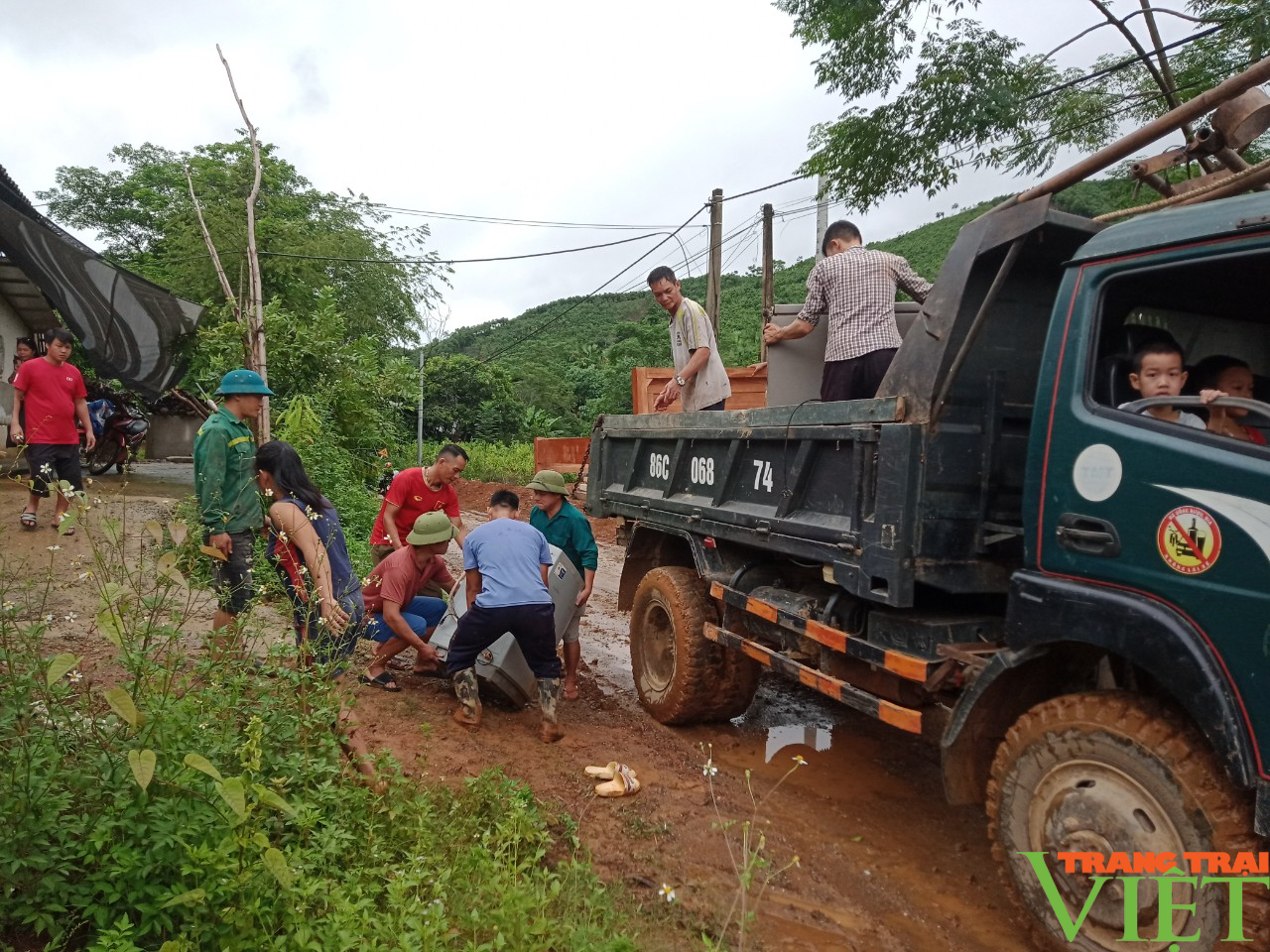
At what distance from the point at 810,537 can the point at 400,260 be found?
76.8 feet

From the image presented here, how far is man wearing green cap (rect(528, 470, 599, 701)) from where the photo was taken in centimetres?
554

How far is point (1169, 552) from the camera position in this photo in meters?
2.39

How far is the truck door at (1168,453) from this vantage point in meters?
2.22

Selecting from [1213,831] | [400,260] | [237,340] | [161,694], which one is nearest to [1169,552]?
[1213,831]

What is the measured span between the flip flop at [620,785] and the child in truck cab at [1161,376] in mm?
2675

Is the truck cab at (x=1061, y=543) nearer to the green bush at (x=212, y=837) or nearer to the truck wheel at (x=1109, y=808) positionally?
the truck wheel at (x=1109, y=808)

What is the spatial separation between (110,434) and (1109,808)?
42.6ft

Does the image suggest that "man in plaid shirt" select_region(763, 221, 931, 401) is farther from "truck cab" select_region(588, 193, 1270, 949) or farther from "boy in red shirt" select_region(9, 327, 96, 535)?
"boy in red shirt" select_region(9, 327, 96, 535)

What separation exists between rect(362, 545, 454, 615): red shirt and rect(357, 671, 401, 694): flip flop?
41 centimetres

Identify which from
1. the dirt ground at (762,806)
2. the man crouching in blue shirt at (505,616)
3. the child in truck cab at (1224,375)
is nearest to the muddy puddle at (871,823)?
the dirt ground at (762,806)

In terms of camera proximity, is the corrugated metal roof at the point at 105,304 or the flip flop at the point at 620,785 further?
the corrugated metal roof at the point at 105,304

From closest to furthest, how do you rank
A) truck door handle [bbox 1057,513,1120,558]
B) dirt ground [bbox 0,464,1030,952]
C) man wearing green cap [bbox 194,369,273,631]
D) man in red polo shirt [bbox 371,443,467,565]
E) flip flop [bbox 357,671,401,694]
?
truck door handle [bbox 1057,513,1120,558] → dirt ground [bbox 0,464,1030,952] → man wearing green cap [bbox 194,369,273,631] → flip flop [bbox 357,671,401,694] → man in red polo shirt [bbox 371,443,467,565]

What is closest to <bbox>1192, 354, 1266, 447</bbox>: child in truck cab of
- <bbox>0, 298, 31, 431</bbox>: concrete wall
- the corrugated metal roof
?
the corrugated metal roof

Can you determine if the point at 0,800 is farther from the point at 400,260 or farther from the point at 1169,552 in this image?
the point at 400,260
